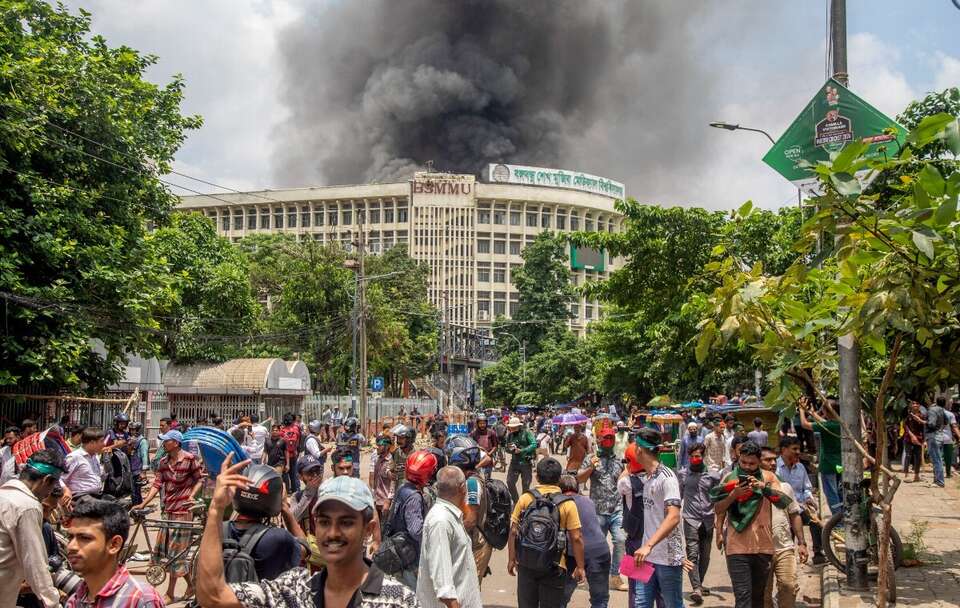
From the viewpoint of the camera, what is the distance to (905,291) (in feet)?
18.9

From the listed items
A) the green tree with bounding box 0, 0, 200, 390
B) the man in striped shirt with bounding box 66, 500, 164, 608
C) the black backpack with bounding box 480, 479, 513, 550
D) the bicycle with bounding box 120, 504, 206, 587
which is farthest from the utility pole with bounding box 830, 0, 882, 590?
the green tree with bounding box 0, 0, 200, 390

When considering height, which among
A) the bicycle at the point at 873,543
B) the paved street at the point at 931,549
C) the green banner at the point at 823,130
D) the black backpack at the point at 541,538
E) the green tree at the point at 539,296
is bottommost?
the paved street at the point at 931,549

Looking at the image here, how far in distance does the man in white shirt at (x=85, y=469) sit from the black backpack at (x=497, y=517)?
471cm

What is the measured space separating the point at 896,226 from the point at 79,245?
1826 cm

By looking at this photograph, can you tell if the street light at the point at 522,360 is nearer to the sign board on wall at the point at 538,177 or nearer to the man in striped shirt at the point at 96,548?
the sign board on wall at the point at 538,177

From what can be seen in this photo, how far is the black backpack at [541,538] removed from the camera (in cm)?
581

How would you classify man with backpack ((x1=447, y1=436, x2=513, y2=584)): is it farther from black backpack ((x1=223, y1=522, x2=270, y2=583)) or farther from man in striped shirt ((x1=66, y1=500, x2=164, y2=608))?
man in striped shirt ((x1=66, y1=500, x2=164, y2=608))

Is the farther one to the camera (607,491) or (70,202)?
(70,202)

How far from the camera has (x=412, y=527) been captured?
224 inches

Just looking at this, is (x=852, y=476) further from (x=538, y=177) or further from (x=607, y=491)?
(x=538, y=177)

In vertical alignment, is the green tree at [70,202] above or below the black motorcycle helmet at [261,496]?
above

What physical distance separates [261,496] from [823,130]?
6752 mm

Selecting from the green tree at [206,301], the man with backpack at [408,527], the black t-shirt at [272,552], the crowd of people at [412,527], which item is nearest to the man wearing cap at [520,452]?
the crowd of people at [412,527]

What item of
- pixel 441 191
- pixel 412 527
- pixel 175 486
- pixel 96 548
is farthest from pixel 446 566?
pixel 441 191
